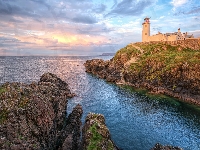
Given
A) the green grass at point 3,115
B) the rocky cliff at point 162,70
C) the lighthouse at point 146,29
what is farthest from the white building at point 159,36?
the green grass at point 3,115

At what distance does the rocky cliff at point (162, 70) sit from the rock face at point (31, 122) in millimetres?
55726

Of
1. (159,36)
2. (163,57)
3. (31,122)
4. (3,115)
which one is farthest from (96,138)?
(159,36)

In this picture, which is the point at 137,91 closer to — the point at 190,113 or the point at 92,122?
the point at 190,113

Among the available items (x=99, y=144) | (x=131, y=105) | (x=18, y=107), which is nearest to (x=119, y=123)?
(x=131, y=105)

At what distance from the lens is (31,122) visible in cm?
2867

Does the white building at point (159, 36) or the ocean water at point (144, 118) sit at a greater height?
the white building at point (159, 36)

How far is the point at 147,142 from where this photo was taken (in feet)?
136

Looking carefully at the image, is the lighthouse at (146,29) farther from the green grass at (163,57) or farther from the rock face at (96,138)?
the rock face at (96,138)

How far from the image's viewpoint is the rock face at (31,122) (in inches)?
991

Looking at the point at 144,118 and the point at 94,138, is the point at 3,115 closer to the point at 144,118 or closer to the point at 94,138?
the point at 94,138

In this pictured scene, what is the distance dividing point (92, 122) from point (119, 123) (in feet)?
67.4

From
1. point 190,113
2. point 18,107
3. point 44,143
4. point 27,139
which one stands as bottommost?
point 190,113

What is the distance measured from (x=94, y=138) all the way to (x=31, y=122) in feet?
33.0

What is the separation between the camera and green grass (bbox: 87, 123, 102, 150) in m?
27.4
